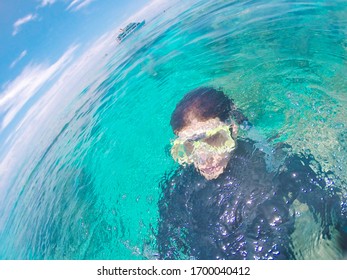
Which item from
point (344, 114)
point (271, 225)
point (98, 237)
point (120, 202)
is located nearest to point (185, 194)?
point (271, 225)

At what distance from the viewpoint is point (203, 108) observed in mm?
6090

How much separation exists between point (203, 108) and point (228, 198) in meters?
2.45

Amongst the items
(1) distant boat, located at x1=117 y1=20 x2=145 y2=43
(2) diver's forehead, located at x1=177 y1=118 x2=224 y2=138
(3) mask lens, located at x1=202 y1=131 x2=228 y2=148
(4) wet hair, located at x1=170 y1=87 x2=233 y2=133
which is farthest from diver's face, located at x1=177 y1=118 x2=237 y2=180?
(1) distant boat, located at x1=117 y1=20 x2=145 y2=43

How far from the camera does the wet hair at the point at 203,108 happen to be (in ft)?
19.7

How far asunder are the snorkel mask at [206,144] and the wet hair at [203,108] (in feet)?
1.45

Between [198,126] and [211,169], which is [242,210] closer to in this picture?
[211,169]

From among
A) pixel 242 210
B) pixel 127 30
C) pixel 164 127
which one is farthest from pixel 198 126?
pixel 127 30

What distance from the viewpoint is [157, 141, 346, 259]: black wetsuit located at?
155 inches

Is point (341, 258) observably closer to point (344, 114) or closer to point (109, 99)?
point (344, 114)

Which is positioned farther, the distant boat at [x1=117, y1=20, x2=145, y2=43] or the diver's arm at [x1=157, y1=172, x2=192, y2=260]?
the distant boat at [x1=117, y1=20, x2=145, y2=43]

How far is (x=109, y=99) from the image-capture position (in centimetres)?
1455

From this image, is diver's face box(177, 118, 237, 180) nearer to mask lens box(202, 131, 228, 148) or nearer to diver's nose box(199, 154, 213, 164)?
diver's nose box(199, 154, 213, 164)

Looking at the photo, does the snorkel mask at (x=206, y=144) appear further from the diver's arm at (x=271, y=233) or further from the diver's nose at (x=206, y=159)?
the diver's arm at (x=271, y=233)

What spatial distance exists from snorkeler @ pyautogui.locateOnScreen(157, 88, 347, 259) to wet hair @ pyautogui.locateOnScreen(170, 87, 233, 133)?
3 centimetres
